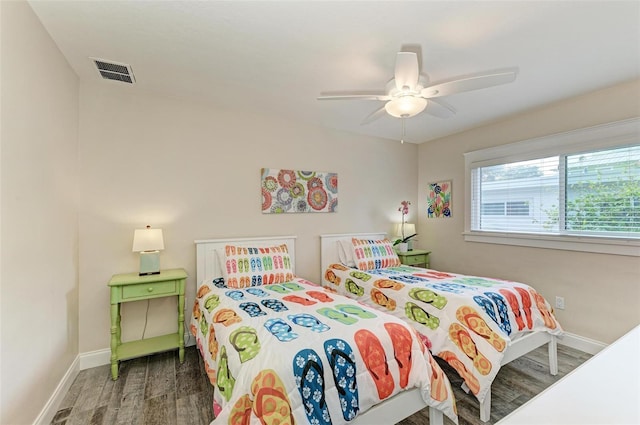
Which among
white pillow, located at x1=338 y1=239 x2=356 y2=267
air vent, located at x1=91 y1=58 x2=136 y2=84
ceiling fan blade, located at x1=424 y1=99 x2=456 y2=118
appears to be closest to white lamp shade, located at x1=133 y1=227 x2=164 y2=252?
air vent, located at x1=91 y1=58 x2=136 y2=84

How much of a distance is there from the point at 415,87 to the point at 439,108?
0.48m

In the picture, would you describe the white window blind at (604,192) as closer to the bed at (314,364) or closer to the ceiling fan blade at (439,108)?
the ceiling fan blade at (439,108)

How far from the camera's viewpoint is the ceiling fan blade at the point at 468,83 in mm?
1754

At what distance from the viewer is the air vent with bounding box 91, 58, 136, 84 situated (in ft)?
7.29

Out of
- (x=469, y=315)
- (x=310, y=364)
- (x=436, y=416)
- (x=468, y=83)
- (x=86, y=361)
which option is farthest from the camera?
(x=86, y=361)

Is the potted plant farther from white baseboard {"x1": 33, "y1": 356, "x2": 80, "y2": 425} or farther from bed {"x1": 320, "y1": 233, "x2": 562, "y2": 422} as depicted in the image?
white baseboard {"x1": 33, "y1": 356, "x2": 80, "y2": 425}

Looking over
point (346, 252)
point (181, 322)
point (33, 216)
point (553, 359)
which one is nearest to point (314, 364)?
point (181, 322)

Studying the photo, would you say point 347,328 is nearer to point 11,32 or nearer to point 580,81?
point 11,32

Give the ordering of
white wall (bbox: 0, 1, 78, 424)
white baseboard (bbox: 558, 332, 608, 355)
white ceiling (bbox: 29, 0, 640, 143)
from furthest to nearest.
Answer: white baseboard (bbox: 558, 332, 608, 355) → white ceiling (bbox: 29, 0, 640, 143) → white wall (bbox: 0, 1, 78, 424)

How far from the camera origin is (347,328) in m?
1.68

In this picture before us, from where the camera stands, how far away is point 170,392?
2.13 metres

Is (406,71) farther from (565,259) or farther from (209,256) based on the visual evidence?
(565,259)

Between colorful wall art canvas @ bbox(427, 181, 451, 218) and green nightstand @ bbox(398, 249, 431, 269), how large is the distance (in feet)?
2.08

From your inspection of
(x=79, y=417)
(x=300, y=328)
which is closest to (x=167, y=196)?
(x=79, y=417)
